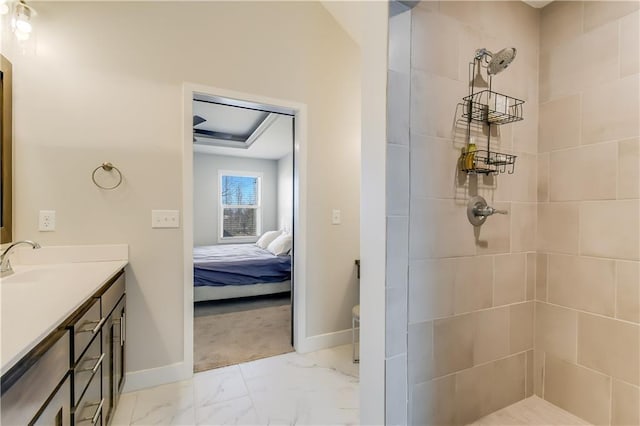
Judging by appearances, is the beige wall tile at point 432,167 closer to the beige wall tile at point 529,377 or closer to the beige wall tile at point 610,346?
the beige wall tile at point 610,346

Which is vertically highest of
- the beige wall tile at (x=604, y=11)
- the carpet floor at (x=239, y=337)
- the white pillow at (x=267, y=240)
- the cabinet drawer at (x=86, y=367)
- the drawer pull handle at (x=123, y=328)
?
the beige wall tile at (x=604, y=11)

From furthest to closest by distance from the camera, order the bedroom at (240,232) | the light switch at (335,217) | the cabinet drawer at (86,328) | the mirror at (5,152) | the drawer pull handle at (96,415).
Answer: the bedroom at (240,232)
the light switch at (335,217)
the mirror at (5,152)
the drawer pull handle at (96,415)
the cabinet drawer at (86,328)

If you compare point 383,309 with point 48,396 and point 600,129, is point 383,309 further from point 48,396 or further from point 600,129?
point 600,129

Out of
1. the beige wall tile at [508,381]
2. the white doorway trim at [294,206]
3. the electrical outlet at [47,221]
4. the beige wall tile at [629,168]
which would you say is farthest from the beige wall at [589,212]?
the electrical outlet at [47,221]

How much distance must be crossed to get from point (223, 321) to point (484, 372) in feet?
8.44

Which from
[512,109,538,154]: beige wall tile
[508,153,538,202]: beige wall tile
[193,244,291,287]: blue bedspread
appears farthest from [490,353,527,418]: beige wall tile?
[193,244,291,287]: blue bedspread

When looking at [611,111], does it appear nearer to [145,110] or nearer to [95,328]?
[95,328]

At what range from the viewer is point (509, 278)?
56.5 inches

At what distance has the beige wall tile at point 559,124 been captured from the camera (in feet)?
4.58

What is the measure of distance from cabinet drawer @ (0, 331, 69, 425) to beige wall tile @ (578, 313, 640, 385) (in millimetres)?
2061

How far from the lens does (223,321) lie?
313 centimetres

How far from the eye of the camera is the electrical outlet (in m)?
1.70

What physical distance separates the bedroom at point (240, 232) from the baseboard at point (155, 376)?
0.59 ft

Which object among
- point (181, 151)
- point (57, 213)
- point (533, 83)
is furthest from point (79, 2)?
point (533, 83)
